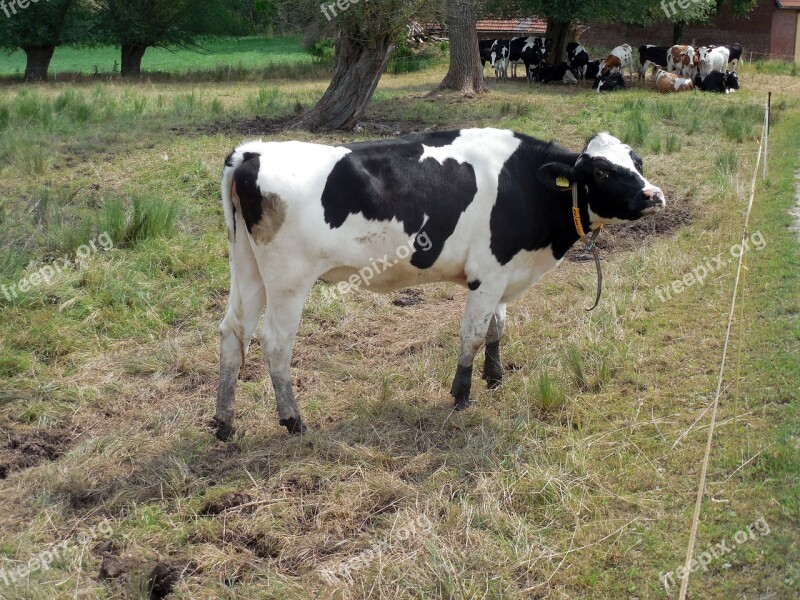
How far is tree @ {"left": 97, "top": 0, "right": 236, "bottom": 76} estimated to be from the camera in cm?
3241

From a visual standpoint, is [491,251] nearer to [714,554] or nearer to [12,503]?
[714,554]

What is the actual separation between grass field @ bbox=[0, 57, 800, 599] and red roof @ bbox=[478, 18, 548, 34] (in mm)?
31857

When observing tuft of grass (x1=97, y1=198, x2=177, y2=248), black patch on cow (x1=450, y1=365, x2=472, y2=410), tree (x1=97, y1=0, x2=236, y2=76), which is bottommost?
black patch on cow (x1=450, y1=365, x2=472, y2=410)

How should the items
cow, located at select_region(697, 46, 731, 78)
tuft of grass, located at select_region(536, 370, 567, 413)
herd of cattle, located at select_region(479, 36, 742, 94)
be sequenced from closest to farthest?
tuft of grass, located at select_region(536, 370, 567, 413)
herd of cattle, located at select_region(479, 36, 742, 94)
cow, located at select_region(697, 46, 731, 78)

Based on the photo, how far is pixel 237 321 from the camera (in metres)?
5.85

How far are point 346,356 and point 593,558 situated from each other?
3.31 meters

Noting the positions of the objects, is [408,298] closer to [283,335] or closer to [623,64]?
[283,335]

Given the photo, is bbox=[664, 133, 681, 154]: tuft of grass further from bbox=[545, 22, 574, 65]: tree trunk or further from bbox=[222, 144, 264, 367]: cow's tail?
bbox=[545, 22, 574, 65]: tree trunk

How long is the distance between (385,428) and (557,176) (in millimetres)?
2162

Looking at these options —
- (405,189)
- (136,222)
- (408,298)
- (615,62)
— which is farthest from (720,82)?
(405,189)

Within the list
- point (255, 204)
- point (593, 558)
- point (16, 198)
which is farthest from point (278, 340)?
point (16, 198)

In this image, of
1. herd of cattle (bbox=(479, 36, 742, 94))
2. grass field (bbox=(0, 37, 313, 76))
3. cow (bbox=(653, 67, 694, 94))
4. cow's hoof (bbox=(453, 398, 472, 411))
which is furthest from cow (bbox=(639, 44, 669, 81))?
cow's hoof (bbox=(453, 398, 472, 411))

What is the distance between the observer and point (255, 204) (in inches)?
216

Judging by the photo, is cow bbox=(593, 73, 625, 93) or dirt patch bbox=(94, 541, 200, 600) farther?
cow bbox=(593, 73, 625, 93)
